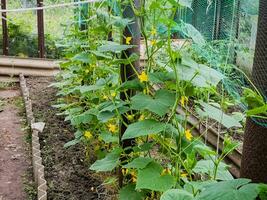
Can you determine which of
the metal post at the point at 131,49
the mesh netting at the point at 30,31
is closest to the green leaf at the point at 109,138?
the metal post at the point at 131,49

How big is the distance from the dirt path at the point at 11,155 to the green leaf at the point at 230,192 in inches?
78.9

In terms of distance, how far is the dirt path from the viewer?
113 inches

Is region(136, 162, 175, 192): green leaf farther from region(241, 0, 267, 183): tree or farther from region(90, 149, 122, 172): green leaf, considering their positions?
region(241, 0, 267, 183): tree

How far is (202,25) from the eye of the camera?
3549mm

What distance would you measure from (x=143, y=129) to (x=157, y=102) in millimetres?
134

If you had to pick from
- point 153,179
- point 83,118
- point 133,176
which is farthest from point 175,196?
point 83,118

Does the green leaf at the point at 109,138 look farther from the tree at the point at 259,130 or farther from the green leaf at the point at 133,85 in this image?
the tree at the point at 259,130

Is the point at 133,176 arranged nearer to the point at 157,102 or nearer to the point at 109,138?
the point at 109,138

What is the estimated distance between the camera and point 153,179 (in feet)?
5.43

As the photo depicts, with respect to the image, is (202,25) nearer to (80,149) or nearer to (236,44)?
(236,44)

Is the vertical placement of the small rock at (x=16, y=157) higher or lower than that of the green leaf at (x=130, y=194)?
lower

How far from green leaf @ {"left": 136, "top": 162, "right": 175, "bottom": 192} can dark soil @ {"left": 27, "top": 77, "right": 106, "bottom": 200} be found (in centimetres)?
93

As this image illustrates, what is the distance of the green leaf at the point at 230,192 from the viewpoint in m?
1.00

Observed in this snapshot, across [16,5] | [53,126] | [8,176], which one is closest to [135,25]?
[8,176]
